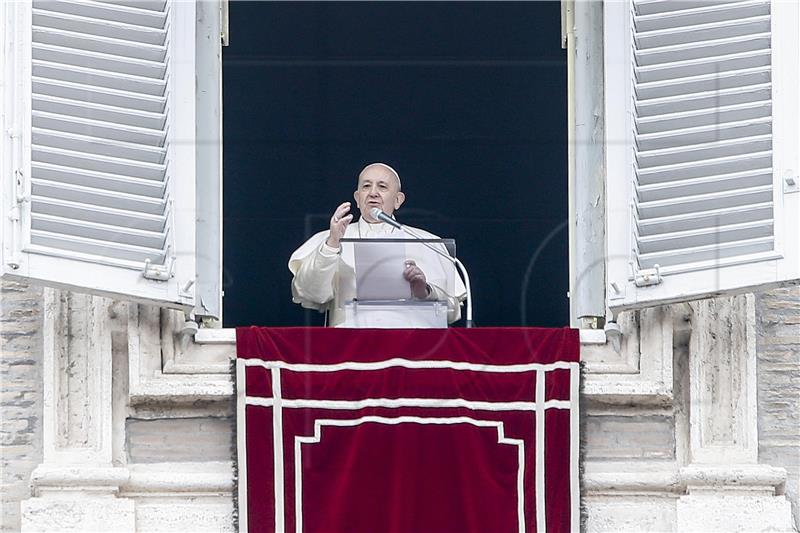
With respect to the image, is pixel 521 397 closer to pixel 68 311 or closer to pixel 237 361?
pixel 237 361

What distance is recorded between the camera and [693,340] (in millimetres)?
9703

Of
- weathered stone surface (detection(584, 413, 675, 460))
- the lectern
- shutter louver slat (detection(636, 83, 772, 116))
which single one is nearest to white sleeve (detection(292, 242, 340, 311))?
the lectern

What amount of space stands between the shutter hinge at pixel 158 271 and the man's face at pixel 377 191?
1194mm

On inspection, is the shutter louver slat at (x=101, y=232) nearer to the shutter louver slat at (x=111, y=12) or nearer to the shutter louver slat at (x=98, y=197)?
the shutter louver slat at (x=98, y=197)

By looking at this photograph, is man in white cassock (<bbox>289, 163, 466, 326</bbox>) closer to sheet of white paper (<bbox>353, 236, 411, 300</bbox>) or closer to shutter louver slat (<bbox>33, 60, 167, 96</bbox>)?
sheet of white paper (<bbox>353, 236, 411, 300</bbox>)

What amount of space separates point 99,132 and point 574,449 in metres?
2.02

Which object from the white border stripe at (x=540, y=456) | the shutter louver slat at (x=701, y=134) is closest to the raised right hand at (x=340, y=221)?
the white border stripe at (x=540, y=456)

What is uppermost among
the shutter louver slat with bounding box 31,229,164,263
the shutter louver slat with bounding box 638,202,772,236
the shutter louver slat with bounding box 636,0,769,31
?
the shutter louver slat with bounding box 636,0,769,31

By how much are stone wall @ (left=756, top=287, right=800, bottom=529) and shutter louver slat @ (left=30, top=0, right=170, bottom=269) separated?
2198 millimetres

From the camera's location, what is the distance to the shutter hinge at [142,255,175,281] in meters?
9.45

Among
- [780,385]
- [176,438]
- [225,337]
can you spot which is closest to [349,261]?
[225,337]

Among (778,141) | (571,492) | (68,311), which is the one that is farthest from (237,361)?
(778,141)

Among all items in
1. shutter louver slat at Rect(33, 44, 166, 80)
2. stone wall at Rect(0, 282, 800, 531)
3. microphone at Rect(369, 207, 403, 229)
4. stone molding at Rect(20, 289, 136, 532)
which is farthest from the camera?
microphone at Rect(369, 207, 403, 229)

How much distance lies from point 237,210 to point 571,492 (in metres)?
2.71
